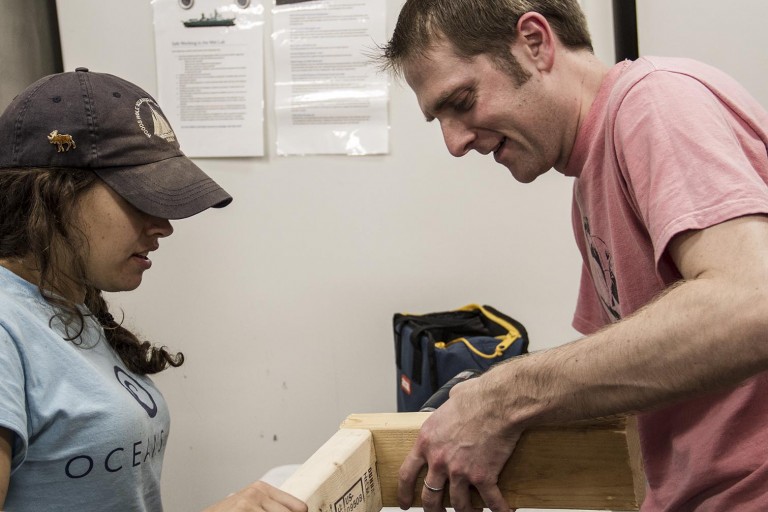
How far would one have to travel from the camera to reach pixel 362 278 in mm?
1844

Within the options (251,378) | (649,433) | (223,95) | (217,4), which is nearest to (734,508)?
(649,433)

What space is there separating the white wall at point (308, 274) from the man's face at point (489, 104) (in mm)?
799

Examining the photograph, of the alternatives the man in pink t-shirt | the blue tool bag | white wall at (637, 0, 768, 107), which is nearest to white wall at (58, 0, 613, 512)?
the blue tool bag

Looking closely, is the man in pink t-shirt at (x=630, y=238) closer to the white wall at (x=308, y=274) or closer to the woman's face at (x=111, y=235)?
the woman's face at (x=111, y=235)

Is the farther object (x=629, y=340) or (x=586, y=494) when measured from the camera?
(x=586, y=494)

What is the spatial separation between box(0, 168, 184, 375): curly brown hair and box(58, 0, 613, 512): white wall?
0.88 meters

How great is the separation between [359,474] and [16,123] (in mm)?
598

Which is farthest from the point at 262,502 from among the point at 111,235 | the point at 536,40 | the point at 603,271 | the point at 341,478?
the point at 536,40

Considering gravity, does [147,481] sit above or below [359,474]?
below

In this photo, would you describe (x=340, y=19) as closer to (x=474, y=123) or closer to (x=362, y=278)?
(x=362, y=278)

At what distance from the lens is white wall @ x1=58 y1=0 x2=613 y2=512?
5.93 feet

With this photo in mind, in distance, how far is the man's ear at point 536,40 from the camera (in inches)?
37.4

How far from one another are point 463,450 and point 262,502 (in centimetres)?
22

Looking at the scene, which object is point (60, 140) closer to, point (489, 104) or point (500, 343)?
point (489, 104)
